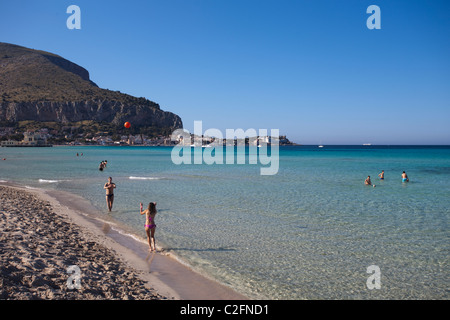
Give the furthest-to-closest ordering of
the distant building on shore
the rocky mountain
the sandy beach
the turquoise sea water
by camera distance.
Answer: the rocky mountain < the distant building on shore < the turquoise sea water < the sandy beach

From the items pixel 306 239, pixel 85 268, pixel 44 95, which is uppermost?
pixel 44 95

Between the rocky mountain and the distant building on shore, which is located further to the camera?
the rocky mountain

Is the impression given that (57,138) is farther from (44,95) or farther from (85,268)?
(85,268)

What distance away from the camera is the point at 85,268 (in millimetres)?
→ 7059

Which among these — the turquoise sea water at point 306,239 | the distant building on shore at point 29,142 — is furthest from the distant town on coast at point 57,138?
the turquoise sea water at point 306,239

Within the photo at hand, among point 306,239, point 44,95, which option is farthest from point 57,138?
point 306,239

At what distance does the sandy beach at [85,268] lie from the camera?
584 centimetres

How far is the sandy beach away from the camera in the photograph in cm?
584

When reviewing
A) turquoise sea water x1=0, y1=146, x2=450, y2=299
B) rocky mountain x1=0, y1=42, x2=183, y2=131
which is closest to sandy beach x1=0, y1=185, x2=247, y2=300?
turquoise sea water x1=0, y1=146, x2=450, y2=299

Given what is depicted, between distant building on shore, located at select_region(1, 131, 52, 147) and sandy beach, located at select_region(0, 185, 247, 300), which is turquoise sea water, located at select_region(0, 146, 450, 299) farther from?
distant building on shore, located at select_region(1, 131, 52, 147)

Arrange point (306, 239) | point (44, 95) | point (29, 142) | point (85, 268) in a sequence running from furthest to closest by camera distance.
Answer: point (44, 95)
point (29, 142)
point (306, 239)
point (85, 268)

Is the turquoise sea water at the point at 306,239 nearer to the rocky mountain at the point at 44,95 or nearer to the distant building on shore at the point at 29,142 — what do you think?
the distant building on shore at the point at 29,142

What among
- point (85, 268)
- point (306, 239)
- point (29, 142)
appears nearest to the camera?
point (85, 268)

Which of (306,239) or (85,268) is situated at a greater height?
(85,268)
